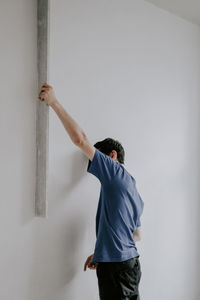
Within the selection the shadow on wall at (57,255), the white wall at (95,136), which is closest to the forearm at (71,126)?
the white wall at (95,136)

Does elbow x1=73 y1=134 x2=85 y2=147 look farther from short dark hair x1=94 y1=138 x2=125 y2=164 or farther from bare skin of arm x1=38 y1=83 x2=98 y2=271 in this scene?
short dark hair x1=94 y1=138 x2=125 y2=164

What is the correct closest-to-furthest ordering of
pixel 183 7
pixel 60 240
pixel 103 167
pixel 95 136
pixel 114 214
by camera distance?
pixel 103 167 < pixel 114 214 < pixel 60 240 < pixel 95 136 < pixel 183 7

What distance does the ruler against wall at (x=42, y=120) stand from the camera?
203 cm

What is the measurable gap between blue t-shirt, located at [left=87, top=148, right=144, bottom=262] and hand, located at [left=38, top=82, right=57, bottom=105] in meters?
0.41

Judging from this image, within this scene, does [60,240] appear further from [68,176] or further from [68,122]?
[68,122]

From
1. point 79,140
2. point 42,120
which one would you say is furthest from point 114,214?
point 42,120

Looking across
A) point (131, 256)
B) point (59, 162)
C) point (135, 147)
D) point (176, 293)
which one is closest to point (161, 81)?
point (135, 147)

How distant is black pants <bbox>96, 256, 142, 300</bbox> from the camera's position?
207 cm

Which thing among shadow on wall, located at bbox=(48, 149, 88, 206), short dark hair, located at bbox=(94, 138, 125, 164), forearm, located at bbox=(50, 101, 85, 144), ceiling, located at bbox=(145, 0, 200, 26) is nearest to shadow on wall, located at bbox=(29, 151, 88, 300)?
shadow on wall, located at bbox=(48, 149, 88, 206)

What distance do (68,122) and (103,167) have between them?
326mm

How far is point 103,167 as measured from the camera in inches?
78.5

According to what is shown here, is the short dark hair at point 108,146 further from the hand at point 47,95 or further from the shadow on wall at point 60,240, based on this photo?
the hand at point 47,95

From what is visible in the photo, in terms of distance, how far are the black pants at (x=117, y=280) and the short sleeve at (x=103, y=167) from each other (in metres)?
0.49

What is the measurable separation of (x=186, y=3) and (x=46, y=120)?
1544 millimetres
